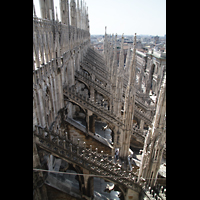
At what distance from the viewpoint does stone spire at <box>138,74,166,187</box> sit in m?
6.23

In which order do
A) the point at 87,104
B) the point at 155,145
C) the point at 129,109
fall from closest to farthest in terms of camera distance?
the point at 155,145 → the point at 129,109 → the point at 87,104

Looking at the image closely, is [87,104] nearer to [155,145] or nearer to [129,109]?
[129,109]

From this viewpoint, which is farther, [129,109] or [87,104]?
[87,104]

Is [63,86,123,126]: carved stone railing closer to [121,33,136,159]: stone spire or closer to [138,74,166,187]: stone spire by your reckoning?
[121,33,136,159]: stone spire

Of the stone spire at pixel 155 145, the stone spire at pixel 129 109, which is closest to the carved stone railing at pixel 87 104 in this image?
the stone spire at pixel 129 109

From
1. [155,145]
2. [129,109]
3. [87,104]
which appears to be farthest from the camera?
[87,104]

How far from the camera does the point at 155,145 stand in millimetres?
6547

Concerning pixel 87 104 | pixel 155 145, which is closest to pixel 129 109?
pixel 87 104

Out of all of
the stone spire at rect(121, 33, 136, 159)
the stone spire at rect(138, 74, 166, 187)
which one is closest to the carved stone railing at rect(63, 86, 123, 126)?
the stone spire at rect(121, 33, 136, 159)

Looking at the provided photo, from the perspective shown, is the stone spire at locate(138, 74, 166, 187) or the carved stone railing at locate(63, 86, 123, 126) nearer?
the stone spire at locate(138, 74, 166, 187)
